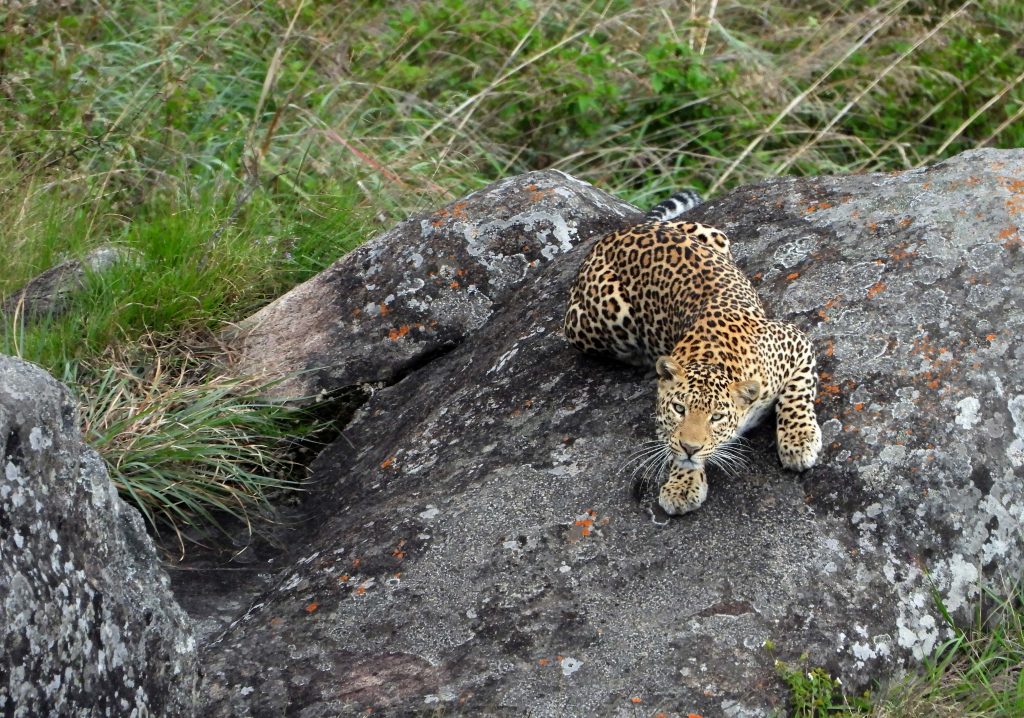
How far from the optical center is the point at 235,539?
16.7ft

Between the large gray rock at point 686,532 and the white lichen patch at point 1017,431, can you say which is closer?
the large gray rock at point 686,532

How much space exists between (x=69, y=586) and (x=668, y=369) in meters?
2.04

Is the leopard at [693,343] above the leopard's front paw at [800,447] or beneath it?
above

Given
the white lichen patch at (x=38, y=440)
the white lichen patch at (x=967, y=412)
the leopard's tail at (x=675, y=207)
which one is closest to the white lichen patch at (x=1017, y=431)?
the white lichen patch at (x=967, y=412)

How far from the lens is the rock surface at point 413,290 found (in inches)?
227

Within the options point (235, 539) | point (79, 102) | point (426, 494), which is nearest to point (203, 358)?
point (235, 539)

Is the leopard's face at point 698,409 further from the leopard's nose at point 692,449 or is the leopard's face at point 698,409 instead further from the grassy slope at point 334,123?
the grassy slope at point 334,123

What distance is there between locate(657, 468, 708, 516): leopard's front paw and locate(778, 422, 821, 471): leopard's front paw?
0.27 m

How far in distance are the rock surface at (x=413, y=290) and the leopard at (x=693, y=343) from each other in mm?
665

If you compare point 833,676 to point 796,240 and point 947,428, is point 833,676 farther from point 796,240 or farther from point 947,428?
point 796,240

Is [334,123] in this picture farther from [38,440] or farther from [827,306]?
[38,440]

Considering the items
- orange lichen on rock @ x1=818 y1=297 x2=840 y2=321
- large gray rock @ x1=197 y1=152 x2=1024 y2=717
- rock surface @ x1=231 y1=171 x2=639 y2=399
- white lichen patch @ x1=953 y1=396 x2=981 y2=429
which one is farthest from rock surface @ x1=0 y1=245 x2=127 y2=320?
white lichen patch @ x1=953 y1=396 x2=981 y2=429

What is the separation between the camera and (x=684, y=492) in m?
4.18

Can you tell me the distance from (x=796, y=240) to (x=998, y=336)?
973 mm
